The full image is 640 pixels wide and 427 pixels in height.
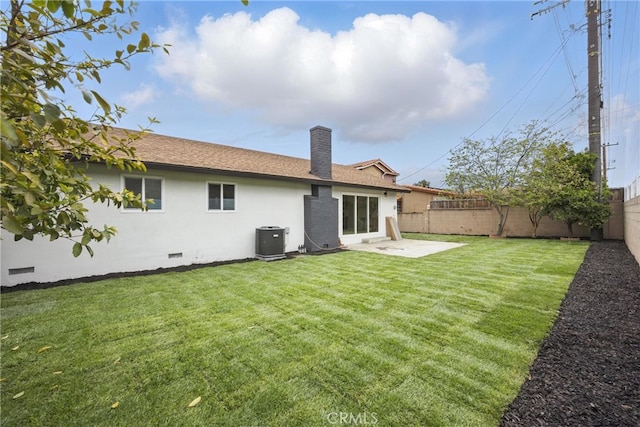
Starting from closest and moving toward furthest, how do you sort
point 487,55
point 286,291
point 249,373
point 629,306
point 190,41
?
1. point 249,373
2. point 629,306
3. point 286,291
4. point 190,41
5. point 487,55

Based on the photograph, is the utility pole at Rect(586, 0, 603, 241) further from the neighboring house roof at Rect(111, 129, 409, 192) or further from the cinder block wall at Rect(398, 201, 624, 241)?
the neighboring house roof at Rect(111, 129, 409, 192)

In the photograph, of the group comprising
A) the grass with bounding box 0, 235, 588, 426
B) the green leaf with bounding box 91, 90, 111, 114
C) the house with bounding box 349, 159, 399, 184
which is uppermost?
the house with bounding box 349, 159, 399, 184

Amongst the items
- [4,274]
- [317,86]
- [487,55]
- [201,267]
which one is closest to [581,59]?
[487,55]

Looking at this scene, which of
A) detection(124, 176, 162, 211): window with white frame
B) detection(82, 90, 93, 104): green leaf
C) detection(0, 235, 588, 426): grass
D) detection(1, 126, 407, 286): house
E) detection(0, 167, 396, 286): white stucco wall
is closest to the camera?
detection(82, 90, 93, 104): green leaf

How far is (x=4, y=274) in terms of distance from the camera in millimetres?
5477

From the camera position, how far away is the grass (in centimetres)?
216

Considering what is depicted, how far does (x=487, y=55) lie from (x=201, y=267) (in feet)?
44.2

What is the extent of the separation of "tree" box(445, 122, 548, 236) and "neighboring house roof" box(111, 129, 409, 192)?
244 inches

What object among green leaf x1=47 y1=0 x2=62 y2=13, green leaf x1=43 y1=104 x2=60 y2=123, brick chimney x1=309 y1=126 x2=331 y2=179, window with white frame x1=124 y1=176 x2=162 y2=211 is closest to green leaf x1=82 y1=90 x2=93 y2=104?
green leaf x1=43 y1=104 x2=60 y2=123

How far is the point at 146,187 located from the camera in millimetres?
7000

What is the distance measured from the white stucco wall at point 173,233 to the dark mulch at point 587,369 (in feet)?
24.6

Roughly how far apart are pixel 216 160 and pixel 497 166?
1351cm

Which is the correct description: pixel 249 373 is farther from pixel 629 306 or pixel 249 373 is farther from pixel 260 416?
pixel 629 306

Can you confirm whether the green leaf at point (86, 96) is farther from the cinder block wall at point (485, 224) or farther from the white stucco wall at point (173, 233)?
the cinder block wall at point (485, 224)
